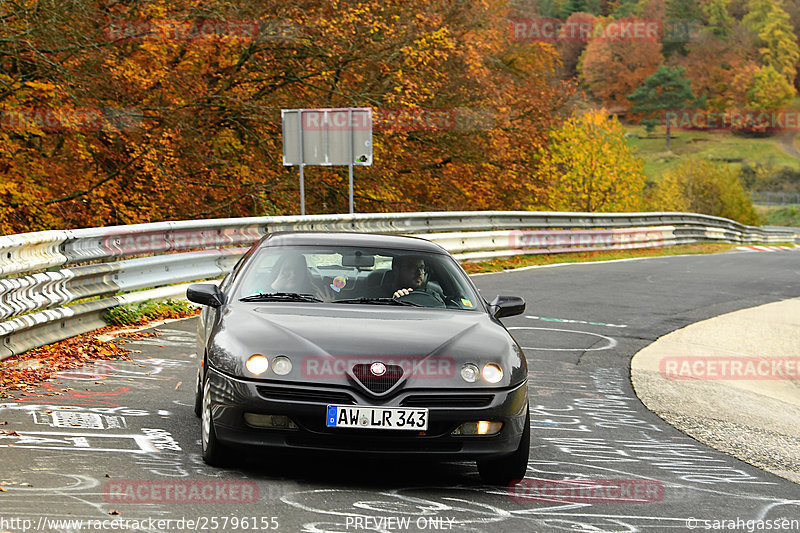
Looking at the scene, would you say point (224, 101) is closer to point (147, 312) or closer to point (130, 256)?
point (130, 256)

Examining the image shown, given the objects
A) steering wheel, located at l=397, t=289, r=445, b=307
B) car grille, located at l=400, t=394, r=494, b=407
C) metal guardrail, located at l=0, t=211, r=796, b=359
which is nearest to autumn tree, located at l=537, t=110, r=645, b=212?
metal guardrail, located at l=0, t=211, r=796, b=359

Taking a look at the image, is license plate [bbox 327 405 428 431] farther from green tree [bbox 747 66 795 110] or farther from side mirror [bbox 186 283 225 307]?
green tree [bbox 747 66 795 110]

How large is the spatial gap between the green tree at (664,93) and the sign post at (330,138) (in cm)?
15650

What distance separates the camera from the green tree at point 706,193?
121375 millimetres

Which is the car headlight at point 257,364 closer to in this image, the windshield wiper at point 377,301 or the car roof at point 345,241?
the windshield wiper at point 377,301

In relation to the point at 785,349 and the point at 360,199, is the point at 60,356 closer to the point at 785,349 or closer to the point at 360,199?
the point at 785,349

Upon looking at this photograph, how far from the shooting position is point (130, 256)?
13.6 metres

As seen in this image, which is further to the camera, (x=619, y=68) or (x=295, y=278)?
(x=619, y=68)

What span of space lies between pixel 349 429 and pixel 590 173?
61299 mm

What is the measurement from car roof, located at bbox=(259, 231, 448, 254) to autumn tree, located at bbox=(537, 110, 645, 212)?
187 feet

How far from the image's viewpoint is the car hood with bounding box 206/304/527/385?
18.8 ft

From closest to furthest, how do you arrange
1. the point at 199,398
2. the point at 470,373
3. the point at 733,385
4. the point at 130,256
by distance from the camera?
the point at 470,373, the point at 199,398, the point at 733,385, the point at 130,256

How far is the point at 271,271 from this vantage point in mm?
→ 7051

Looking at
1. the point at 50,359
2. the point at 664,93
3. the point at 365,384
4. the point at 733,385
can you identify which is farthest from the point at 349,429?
the point at 664,93
